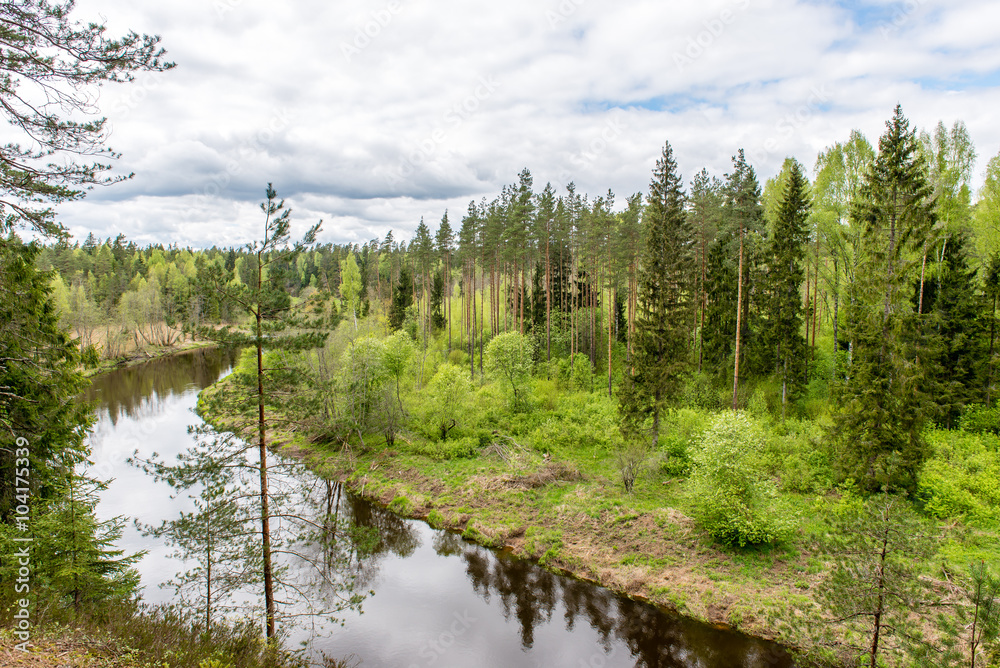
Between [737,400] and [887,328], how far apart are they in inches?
450

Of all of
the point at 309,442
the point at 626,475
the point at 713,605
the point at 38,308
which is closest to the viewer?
the point at 38,308

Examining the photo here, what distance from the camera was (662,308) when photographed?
24875mm

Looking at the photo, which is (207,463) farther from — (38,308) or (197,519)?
(38,308)

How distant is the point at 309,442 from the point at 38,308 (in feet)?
67.9

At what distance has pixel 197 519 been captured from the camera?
10.2 meters

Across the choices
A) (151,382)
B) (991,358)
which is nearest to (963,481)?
(991,358)

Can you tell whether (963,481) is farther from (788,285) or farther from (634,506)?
(788,285)

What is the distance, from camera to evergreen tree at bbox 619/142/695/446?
24.1 metres

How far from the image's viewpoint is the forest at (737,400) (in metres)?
10.5

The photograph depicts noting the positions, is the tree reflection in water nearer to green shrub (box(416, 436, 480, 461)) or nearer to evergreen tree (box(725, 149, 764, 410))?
→ green shrub (box(416, 436, 480, 461))

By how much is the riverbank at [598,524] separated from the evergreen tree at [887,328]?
291cm

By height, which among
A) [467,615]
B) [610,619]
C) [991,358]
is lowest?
[467,615]

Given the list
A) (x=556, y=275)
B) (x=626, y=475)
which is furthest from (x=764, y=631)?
(x=556, y=275)

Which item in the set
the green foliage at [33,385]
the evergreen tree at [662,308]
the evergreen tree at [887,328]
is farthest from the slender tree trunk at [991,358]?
the green foliage at [33,385]
